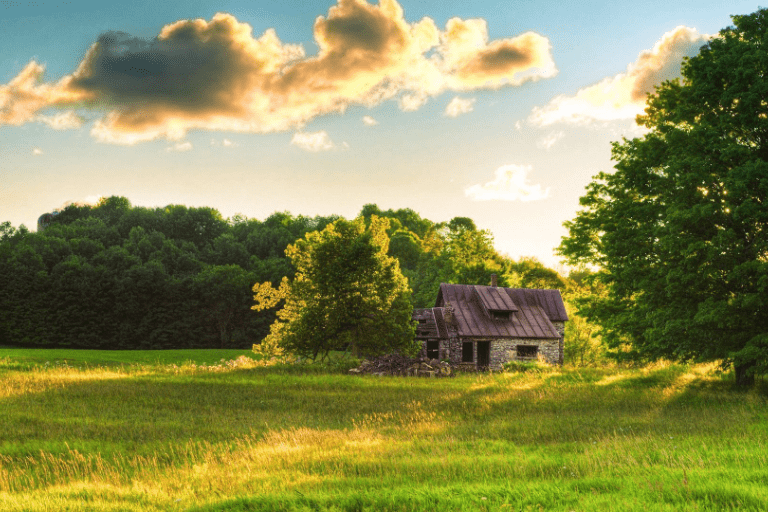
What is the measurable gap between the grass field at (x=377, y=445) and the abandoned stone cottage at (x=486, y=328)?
1774cm

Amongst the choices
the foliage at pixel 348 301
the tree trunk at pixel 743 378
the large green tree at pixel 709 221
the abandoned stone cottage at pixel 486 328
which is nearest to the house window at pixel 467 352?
the abandoned stone cottage at pixel 486 328

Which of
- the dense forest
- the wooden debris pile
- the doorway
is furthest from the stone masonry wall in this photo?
the dense forest

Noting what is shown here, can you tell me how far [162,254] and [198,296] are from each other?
31.0ft

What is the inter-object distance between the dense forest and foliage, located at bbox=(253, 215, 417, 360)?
2329 cm

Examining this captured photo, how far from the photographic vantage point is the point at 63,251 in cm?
7056

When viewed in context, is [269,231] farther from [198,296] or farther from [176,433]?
[176,433]

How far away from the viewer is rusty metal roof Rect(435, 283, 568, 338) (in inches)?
1682

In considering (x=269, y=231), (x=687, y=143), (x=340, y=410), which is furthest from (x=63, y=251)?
(x=687, y=143)

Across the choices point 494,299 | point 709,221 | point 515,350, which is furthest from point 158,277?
point 709,221

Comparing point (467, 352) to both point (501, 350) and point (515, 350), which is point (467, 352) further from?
point (515, 350)

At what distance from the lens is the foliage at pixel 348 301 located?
33219 mm

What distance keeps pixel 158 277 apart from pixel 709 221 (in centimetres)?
6365

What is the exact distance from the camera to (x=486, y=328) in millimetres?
42781

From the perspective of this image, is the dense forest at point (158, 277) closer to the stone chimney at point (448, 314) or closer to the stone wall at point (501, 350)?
the stone wall at point (501, 350)
